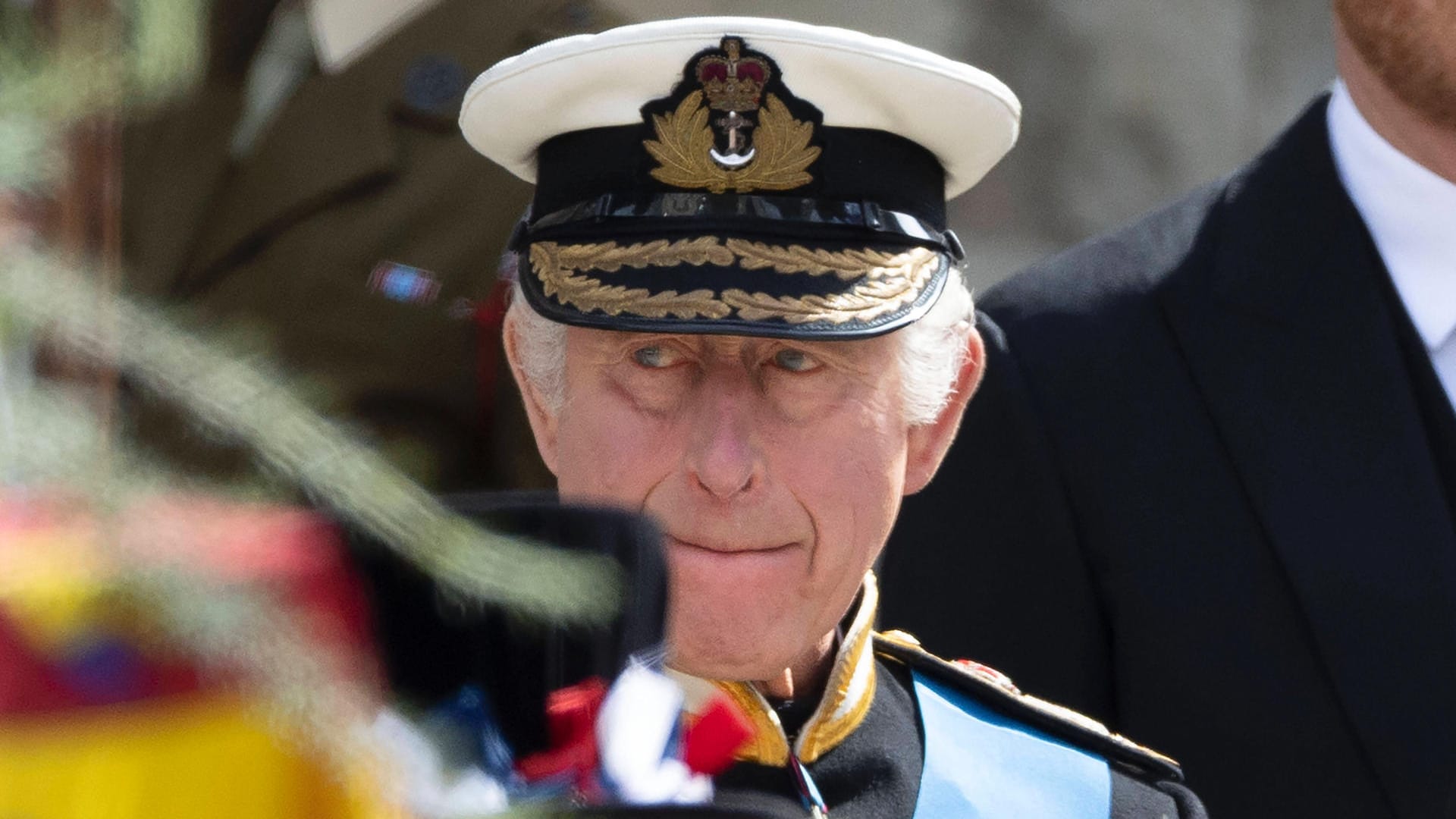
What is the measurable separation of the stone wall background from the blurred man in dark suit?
1.95m

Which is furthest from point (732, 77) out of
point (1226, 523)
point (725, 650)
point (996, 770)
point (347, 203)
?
point (1226, 523)

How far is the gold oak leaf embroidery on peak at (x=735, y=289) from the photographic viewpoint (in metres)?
1.65

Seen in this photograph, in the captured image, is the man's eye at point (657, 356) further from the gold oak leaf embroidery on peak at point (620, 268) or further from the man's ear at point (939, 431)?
the man's ear at point (939, 431)

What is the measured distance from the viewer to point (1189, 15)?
16.2 ft

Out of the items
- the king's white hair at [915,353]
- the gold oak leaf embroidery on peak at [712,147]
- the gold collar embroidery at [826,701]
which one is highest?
the gold oak leaf embroidery on peak at [712,147]

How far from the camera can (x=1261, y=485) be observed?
→ 2.34 meters

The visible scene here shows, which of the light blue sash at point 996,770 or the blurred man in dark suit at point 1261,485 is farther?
the blurred man in dark suit at point 1261,485

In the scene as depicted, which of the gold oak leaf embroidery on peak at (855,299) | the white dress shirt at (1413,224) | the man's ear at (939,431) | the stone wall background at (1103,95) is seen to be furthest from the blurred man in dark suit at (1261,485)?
the stone wall background at (1103,95)

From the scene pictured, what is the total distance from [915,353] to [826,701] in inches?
12.4

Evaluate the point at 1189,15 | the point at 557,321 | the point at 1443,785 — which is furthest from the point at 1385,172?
the point at 1189,15

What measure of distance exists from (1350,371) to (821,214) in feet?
2.98

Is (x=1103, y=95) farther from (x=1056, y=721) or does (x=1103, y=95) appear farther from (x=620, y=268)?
(x=620, y=268)

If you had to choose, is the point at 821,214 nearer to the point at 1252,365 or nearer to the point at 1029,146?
the point at 1252,365

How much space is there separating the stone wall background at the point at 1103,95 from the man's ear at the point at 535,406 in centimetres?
259
